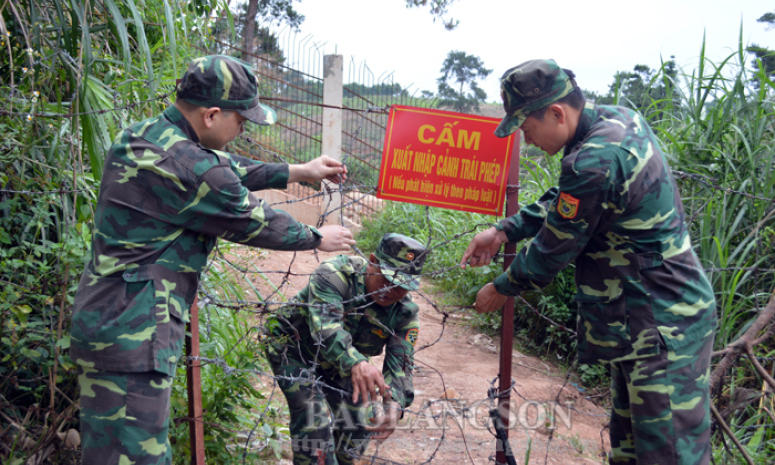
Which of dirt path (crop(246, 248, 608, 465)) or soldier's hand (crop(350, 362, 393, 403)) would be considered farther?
dirt path (crop(246, 248, 608, 465))

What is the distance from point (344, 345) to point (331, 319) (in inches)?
6.1

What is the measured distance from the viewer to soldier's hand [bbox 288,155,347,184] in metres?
1.84

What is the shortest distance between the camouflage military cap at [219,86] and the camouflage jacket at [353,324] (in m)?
0.87

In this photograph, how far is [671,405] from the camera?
1.55 meters

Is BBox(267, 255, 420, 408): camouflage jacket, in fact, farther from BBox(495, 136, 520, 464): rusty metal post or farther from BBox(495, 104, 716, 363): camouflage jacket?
BBox(495, 104, 716, 363): camouflage jacket

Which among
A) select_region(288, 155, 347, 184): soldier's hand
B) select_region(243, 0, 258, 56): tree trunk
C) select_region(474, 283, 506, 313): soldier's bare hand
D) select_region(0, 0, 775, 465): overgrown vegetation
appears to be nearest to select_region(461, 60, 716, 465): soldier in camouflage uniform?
select_region(474, 283, 506, 313): soldier's bare hand

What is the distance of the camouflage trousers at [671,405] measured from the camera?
5.10 feet

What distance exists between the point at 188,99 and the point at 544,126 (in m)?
1.14

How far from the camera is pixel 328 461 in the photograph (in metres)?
2.33

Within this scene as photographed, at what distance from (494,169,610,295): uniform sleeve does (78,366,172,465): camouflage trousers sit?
126 cm

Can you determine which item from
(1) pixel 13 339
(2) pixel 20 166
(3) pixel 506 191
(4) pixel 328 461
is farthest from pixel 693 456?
(2) pixel 20 166

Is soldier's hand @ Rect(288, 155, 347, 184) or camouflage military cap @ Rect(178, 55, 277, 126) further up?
camouflage military cap @ Rect(178, 55, 277, 126)

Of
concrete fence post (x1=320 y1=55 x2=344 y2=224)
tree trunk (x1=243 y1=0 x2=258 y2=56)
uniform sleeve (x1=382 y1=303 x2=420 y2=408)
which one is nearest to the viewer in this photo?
uniform sleeve (x1=382 y1=303 x2=420 y2=408)

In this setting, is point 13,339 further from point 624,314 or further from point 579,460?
point 579,460
